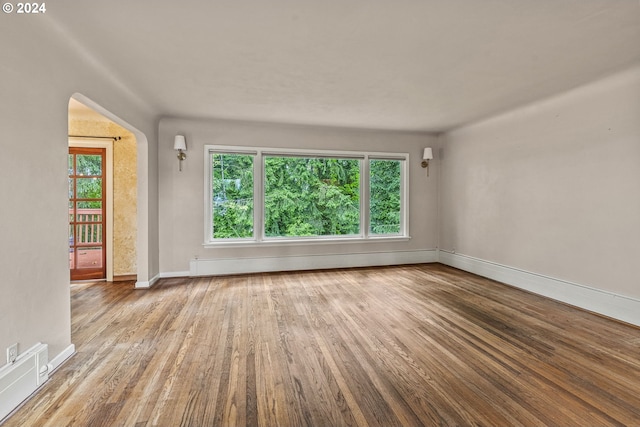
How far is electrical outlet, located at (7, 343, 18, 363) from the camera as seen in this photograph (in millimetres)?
1726

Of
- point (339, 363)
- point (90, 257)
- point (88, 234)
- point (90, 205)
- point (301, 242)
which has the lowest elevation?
point (339, 363)

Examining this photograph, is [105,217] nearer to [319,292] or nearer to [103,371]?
[103,371]

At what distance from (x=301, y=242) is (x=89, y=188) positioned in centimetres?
Result: 339

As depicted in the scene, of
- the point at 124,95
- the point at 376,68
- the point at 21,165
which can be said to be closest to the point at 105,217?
the point at 124,95

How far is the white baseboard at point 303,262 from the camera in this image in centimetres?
486

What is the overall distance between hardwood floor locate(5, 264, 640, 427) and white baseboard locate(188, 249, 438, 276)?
107 cm

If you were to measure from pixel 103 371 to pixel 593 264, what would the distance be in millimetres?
4860

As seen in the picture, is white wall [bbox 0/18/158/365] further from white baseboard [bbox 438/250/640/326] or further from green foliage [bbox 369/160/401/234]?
white baseboard [bbox 438/250/640/326]

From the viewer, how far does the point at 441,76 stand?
3.04 metres

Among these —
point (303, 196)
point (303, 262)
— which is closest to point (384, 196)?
point (303, 196)

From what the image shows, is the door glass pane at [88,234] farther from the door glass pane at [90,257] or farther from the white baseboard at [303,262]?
the white baseboard at [303,262]

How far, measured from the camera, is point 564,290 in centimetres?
362

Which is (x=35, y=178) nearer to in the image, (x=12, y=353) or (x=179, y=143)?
(x=12, y=353)

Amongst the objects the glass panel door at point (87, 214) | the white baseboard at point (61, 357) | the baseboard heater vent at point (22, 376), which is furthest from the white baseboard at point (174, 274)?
the baseboard heater vent at point (22, 376)
